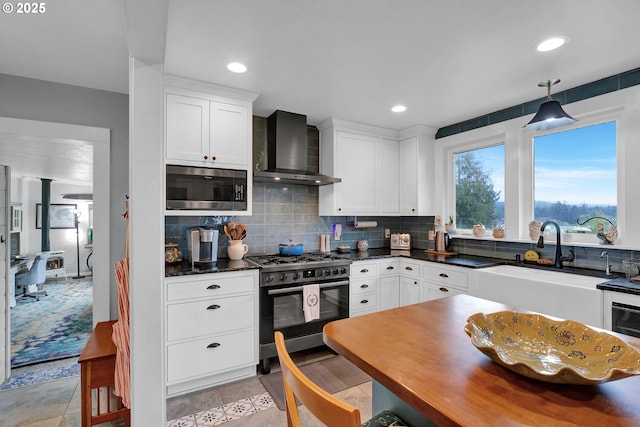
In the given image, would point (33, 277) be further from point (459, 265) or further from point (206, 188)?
point (459, 265)

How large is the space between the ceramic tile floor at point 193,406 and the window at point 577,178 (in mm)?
2338

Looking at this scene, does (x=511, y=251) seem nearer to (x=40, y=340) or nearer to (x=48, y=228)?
(x=40, y=340)

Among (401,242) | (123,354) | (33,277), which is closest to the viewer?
(123,354)

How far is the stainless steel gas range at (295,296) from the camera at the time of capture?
8.49 feet

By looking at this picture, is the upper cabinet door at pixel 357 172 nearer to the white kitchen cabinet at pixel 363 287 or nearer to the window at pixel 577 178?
the white kitchen cabinet at pixel 363 287

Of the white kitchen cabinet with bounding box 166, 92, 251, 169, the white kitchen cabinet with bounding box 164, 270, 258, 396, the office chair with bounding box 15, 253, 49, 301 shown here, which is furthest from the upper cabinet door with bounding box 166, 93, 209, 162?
the office chair with bounding box 15, 253, 49, 301

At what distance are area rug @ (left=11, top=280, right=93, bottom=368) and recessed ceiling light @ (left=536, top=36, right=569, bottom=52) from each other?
4.74m

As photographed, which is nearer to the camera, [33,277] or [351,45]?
[351,45]

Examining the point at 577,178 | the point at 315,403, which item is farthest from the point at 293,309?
the point at 577,178

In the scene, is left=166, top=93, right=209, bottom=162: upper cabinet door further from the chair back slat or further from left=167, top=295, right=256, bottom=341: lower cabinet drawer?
the chair back slat

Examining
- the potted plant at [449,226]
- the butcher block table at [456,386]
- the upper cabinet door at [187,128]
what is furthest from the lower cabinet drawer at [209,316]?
the potted plant at [449,226]

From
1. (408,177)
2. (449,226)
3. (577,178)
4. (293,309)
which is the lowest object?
(293,309)

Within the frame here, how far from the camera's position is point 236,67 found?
87.9 inches

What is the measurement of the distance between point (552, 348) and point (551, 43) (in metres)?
1.86
